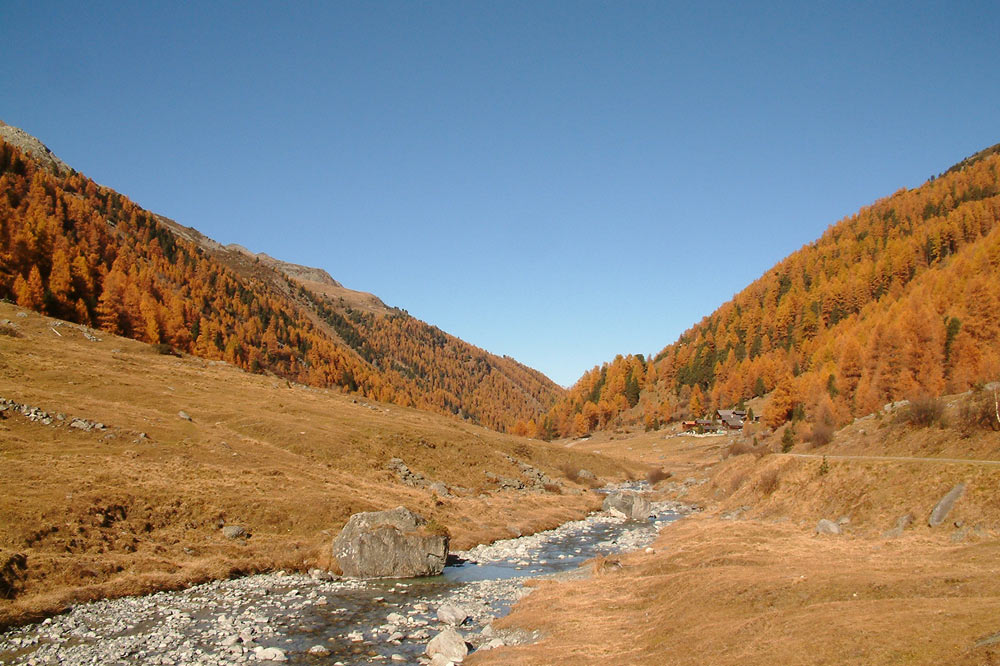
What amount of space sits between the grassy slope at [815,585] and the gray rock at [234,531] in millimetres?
21165

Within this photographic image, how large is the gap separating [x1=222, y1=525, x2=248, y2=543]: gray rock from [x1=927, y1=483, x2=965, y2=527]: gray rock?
139 feet

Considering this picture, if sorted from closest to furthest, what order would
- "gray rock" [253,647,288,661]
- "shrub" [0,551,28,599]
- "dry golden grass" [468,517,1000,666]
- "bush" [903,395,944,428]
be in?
"dry golden grass" [468,517,1000,666] → "gray rock" [253,647,288,661] → "shrub" [0,551,28,599] → "bush" [903,395,944,428]

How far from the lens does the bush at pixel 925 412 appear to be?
46.7 m

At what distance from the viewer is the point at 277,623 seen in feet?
77.2

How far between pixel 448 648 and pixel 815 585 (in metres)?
13.8

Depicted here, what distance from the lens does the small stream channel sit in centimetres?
1983

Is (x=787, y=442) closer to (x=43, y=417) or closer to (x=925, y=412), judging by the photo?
(x=925, y=412)

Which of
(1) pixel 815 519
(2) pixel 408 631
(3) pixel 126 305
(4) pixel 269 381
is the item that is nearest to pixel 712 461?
(1) pixel 815 519

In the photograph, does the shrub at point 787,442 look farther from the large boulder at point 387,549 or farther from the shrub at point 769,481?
the large boulder at point 387,549

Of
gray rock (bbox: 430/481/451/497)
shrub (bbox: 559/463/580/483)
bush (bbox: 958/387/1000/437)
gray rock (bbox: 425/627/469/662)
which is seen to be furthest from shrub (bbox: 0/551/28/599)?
shrub (bbox: 559/463/580/483)

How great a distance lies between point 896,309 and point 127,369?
165 metres

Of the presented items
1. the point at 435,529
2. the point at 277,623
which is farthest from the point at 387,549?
the point at 277,623

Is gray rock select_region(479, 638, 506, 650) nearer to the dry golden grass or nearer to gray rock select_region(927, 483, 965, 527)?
the dry golden grass

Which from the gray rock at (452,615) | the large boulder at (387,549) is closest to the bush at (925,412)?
the large boulder at (387,549)
